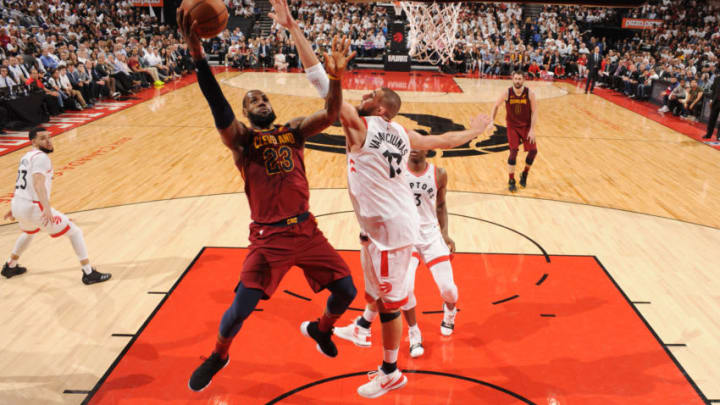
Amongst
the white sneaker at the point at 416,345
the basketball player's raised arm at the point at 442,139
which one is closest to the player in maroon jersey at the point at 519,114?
the basketball player's raised arm at the point at 442,139

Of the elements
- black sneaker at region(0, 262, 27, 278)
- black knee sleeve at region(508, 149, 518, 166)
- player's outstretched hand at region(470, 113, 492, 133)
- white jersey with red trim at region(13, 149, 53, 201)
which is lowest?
black sneaker at region(0, 262, 27, 278)

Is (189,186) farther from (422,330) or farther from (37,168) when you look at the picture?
(422,330)

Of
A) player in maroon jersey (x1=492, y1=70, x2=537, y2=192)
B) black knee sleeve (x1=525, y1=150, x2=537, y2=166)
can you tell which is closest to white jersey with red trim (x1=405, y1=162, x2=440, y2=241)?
player in maroon jersey (x1=492, y1=70, x2=537, y2=192)

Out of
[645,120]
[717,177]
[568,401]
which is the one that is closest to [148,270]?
[568,401]

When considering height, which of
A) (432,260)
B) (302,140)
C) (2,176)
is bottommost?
(2,176)

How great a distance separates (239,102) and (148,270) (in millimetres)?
9793

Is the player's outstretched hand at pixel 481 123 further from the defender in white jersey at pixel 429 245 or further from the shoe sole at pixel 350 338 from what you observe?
the shoe sole at pixel 350 338

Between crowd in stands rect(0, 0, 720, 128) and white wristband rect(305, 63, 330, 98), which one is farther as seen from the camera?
crowd in stands rect(0, 0, 720, 128)

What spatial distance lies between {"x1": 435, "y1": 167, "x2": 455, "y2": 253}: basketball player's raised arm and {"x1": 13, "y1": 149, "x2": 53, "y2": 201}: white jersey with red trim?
3.45 metres

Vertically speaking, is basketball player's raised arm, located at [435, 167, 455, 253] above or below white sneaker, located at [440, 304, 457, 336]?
above

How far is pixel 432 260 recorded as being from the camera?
13.0ft

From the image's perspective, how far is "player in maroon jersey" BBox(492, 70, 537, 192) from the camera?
7.39m

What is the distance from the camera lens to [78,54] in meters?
14.9

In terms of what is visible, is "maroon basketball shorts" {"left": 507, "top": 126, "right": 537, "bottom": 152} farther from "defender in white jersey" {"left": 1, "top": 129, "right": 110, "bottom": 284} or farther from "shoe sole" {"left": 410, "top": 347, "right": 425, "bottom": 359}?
"defender in white jersey" {"left": 1, "top": 129, "right": 110, "bottom": 284}
